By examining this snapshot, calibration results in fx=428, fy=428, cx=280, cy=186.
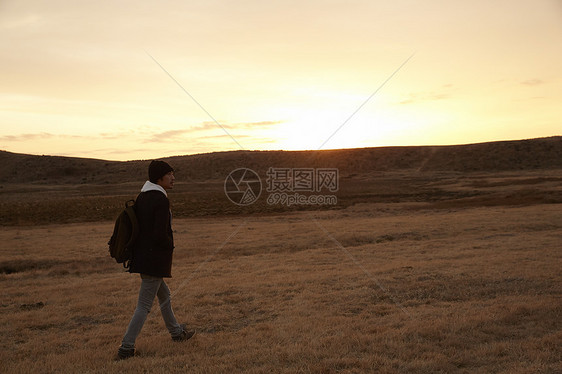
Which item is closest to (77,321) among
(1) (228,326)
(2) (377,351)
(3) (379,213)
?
(1) (228,326)

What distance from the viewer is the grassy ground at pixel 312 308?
5738 mm

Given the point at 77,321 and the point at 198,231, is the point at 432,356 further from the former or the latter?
the point at 198,231

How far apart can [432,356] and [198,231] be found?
19.7 m

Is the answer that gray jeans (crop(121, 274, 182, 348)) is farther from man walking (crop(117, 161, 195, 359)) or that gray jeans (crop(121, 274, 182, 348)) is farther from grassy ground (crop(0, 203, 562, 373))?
grassy ground (crop(0, 203, 562, 373))

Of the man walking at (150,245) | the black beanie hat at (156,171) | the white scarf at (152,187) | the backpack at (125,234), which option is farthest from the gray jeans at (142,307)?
the black beanie hat at (156,171)

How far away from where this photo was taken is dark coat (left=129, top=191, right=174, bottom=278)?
5.82 metres

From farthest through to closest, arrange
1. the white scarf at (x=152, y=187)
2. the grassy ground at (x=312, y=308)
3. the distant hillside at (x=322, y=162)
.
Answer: the distant hillside at (x=322, y=162) < the white scarf at (x=152, y=187) < the grassy ground at (x=312, y=308)

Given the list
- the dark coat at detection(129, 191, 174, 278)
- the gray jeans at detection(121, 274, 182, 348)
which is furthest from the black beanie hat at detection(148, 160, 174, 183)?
the gray jeans at detection(121, 274, 182, 348)

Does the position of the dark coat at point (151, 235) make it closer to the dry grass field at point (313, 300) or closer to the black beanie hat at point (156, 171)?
the black beanie hat at point (156, 171)

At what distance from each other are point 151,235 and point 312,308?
3.93m

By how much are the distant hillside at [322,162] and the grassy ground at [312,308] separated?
302ft

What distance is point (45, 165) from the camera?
118 metres

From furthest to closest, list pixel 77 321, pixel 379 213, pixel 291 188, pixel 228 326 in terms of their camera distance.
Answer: pixel 291 188, pixel 379 213, pixel 77 321, pixel 228 326

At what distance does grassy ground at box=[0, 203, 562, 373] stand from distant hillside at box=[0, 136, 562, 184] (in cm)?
9207
